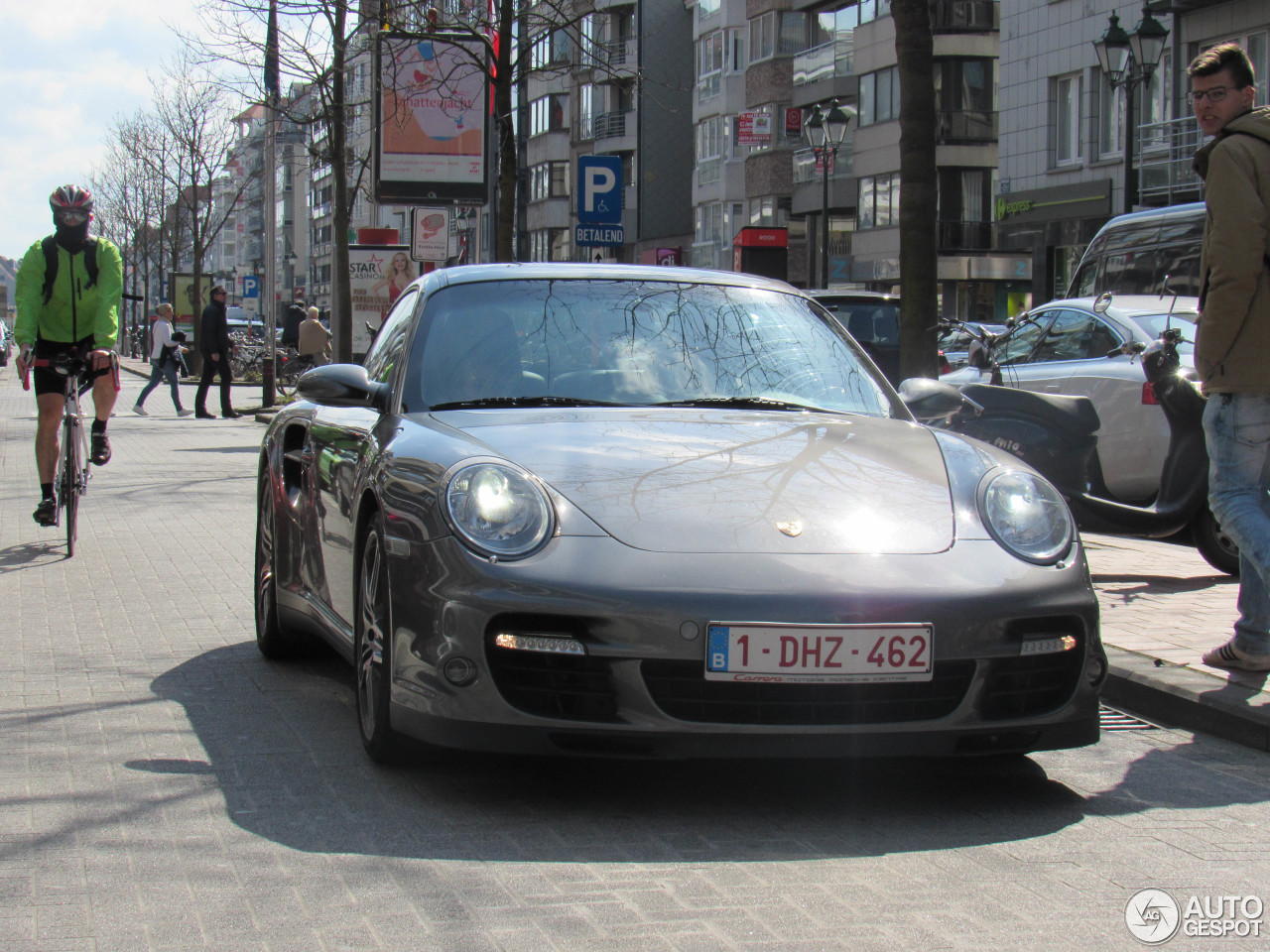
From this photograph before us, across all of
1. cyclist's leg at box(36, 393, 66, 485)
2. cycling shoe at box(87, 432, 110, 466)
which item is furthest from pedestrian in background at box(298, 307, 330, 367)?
cyclist's leg at box(36, 393, 66, 485)

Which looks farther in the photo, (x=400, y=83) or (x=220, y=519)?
(x=400, y=83)

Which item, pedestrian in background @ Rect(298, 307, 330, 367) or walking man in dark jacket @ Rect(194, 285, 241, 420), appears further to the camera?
pedestrian in background @ Rect(298, 307, 330, 367)

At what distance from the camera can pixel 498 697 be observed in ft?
13.7

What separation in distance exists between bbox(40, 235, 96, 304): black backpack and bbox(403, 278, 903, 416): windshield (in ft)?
16.8

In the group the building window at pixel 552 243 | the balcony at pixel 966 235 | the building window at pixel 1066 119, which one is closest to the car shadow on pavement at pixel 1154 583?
the building window at pixel 1066 119

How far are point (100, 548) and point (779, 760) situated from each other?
6317 millimetres

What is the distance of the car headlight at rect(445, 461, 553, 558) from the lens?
424 centimetres

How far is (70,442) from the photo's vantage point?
9.93 metres

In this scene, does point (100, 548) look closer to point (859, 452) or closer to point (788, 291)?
point (788, 291)

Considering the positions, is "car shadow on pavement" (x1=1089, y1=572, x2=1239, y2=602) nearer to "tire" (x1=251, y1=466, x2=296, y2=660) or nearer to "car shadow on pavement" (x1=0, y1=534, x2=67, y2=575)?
"tire" (x1=251, y1=466, x2=296, y2=660)

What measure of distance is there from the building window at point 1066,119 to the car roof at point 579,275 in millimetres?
32233

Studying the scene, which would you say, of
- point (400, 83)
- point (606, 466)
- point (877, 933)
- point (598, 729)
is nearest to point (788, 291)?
point (606, 466)

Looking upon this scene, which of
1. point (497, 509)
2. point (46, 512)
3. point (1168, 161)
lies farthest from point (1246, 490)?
point (1168, 161)

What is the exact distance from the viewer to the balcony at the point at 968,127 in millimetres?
47594
